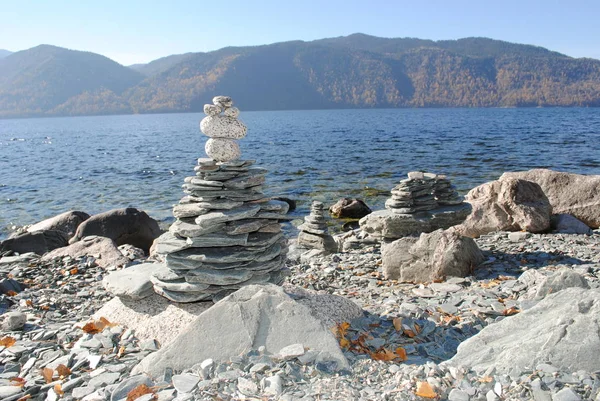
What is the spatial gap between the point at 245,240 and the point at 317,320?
169cm

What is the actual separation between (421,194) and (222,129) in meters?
6.84

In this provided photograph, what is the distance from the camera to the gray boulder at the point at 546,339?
418cm

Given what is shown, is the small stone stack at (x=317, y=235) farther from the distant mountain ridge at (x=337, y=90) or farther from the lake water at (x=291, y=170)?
the distant mountain ridge at (x=337, y=90)

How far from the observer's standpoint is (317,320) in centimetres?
504

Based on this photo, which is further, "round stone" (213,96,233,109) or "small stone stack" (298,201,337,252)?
"small stone stack" (298,201,337,252)

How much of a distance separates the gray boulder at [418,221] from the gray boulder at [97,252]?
604 cm

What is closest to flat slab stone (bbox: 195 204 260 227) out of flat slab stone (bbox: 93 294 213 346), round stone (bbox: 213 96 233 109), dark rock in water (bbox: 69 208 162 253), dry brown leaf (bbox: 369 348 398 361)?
flat slab stone (bbox: 93 294 213 346)

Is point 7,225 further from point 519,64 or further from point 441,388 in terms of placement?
point 519,64

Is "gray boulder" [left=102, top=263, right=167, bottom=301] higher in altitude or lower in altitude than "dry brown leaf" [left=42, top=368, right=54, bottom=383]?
higher

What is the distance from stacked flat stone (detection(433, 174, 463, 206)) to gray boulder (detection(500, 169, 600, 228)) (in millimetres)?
3544

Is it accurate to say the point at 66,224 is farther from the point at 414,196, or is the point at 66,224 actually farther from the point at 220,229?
the point at 220,229

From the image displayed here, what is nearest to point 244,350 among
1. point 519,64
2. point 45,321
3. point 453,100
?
point 45,321

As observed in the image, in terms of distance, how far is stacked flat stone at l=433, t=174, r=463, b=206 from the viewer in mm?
12211

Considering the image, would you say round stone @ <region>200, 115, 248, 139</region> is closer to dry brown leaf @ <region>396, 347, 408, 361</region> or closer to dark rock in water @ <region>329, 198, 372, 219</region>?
dry brown leaf @ <region>396, 347, 408, 361</region>
